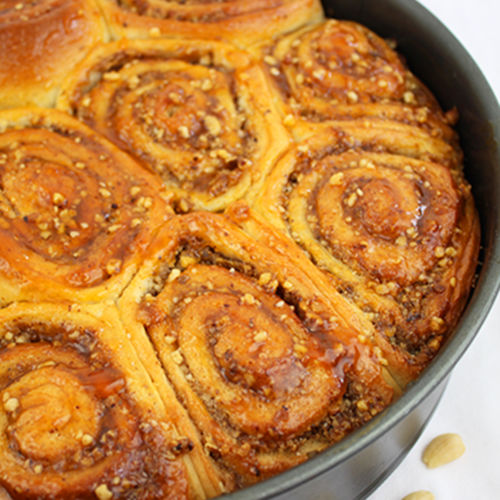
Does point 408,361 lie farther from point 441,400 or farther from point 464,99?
point 464,99

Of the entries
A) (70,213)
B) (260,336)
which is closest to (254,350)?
(260,336)

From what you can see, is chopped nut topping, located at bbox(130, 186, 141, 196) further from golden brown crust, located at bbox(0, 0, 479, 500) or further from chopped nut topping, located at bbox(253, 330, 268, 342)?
chopped nut topping, located at bbox(253, 330, 268, 342)

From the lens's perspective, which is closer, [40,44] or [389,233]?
[389,233]

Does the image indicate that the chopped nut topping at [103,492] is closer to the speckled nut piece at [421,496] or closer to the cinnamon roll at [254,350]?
the cinnamon roll at [254,350]

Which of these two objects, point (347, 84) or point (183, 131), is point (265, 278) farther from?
point (347, 84)

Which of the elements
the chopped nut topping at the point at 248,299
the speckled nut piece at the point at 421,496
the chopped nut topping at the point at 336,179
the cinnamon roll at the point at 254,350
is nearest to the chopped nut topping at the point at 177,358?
the cinnamon roll at the point at 254,350

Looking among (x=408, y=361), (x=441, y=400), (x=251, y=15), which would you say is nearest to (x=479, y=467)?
(x=441, y=400)
